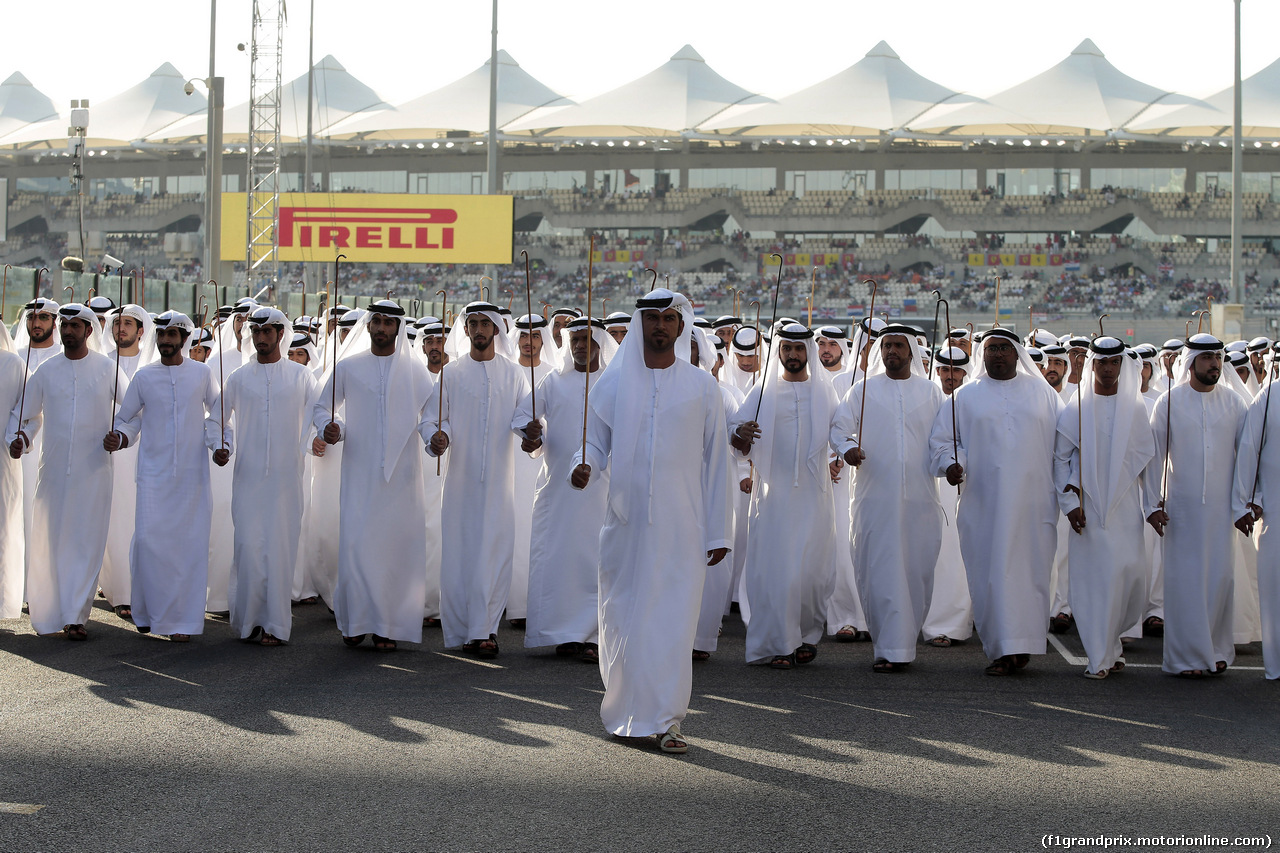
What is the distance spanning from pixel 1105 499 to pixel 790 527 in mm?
1629

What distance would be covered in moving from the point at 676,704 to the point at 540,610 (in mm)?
2059

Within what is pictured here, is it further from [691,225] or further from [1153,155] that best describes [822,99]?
[1153,155]

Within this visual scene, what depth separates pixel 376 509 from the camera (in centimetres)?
715

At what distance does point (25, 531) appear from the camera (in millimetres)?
8273

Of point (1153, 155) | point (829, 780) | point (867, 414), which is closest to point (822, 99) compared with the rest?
point (1153, 155)

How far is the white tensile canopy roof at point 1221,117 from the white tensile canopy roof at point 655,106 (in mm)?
12767

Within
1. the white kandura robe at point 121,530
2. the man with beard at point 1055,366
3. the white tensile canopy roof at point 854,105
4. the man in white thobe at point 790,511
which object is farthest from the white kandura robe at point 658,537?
the white tensile canopy roof at point 854,105

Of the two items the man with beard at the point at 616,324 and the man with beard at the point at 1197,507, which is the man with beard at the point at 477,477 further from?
the man with beard at the point at 1197,507

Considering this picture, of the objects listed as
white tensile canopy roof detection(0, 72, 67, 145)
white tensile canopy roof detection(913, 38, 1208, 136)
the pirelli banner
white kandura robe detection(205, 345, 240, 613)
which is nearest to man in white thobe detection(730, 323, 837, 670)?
white kandura robe detection(205, 345, 240, 613)

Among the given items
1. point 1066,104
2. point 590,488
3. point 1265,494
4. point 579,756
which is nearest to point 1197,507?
point 1265,494

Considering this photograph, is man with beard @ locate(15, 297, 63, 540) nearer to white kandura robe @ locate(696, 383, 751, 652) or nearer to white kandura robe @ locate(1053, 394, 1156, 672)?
white kandura robe @ locate(696, 383, 751, 652)

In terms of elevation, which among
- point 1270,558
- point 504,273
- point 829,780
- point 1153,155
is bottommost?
point 829,780

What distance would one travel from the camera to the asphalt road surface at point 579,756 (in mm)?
4043

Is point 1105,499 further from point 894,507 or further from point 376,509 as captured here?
point 376,509
